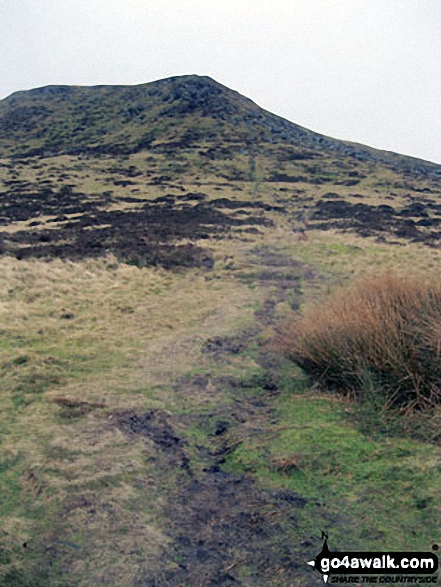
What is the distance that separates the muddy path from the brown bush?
3.01 ft

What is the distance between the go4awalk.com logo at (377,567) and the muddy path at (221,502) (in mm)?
118

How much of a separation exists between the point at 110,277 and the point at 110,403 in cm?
989

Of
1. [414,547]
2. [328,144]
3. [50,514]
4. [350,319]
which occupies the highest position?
[328,144]

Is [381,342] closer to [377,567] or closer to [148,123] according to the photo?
A: [377,567]

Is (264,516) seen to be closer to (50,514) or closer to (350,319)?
(50,514)

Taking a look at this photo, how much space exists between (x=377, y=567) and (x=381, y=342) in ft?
9.76

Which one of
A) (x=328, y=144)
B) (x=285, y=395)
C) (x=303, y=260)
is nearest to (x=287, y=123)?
(x=328, y=144)

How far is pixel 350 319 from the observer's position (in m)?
6.80

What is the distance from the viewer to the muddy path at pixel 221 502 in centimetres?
400

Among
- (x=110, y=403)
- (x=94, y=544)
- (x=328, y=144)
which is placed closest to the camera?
(x=94, y=544)

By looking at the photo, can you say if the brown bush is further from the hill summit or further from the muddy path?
the hill summit

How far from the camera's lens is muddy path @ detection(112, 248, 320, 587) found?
157 inches

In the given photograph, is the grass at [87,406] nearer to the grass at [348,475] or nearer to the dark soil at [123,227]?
the grass at [348,475]

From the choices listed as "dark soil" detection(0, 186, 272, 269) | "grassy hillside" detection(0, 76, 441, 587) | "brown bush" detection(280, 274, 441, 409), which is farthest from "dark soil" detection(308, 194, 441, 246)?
"brown bush" detection(280, 274, 441, 409)
